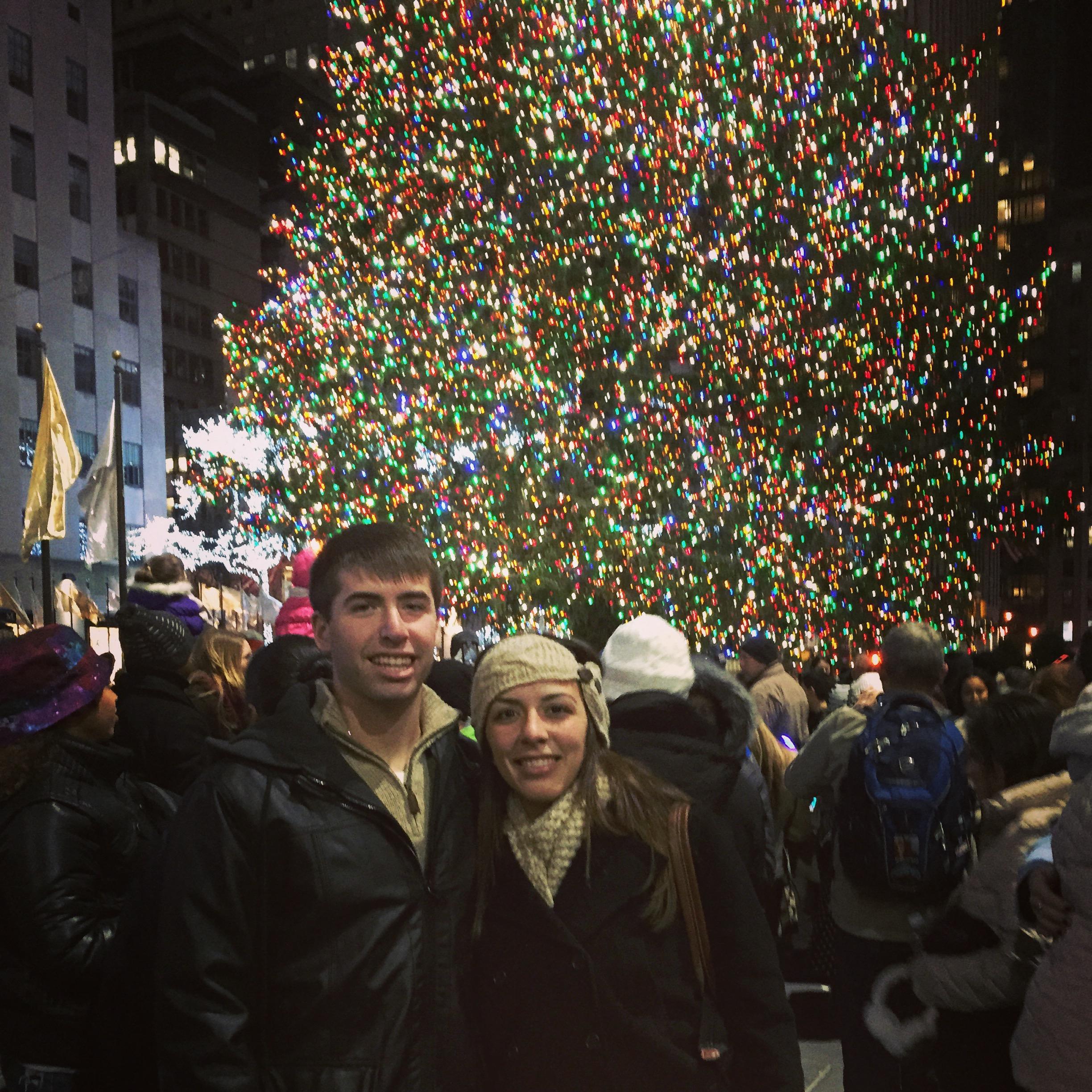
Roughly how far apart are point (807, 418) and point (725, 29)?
530 centimetres

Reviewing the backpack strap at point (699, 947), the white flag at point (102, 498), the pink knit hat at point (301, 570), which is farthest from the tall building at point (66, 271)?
the backpack strap at point (699, 947)

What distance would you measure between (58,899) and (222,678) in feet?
10.4

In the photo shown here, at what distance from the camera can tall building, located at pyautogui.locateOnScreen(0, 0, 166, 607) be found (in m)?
39.2

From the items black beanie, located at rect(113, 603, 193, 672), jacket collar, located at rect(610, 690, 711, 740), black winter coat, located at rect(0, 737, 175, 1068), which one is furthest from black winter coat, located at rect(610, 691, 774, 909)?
black beanie, located at rect(113, 603, 193, 672)

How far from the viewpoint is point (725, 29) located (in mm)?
15938

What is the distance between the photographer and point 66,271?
140ft

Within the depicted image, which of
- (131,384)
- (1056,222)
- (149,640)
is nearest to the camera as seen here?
(149,640)

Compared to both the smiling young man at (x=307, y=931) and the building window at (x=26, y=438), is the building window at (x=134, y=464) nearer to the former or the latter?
the building window at (x=26, y=438)

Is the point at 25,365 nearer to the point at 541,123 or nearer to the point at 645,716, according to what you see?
the point at 541,123

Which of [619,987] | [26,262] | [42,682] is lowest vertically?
[619,987]

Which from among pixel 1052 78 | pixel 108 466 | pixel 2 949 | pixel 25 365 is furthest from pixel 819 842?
pixel 1052 78

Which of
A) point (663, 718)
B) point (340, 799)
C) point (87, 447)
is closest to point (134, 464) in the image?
point (87, 447)

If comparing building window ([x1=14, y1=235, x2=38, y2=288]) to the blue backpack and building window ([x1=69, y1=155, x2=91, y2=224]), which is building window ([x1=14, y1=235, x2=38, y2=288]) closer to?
building window ([x1=69, y1=155, x2=91, y2=224])

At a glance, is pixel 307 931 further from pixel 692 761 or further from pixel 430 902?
pixel 692 761
